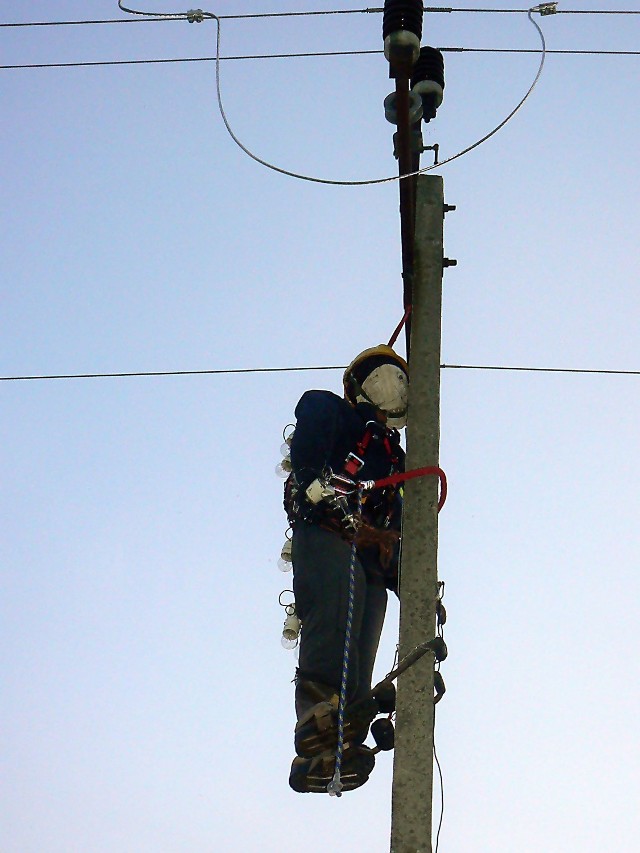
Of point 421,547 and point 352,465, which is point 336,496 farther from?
point 421,547

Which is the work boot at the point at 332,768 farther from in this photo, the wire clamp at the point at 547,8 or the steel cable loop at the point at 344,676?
the wire clamp at the point at 547,8

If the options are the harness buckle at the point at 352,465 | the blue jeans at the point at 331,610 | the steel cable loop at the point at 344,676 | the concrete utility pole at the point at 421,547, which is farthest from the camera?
the harness buckle at the point at 352,465

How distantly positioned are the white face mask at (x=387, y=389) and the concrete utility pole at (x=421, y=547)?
0.55 metres

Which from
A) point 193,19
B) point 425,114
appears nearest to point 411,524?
point 425,114

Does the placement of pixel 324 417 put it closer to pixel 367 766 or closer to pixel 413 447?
pixel 413 447

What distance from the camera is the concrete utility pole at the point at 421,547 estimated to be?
3854 mm

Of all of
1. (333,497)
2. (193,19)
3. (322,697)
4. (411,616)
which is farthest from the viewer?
(193,19)

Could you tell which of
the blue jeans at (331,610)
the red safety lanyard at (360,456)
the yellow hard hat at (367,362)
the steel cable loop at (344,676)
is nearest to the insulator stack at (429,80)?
the yellow hard hat at (367,362)

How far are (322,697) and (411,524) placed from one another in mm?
762

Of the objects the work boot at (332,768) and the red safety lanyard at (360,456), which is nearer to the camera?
the work boot at (332,768)

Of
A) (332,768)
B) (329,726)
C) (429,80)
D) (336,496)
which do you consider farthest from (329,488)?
(429,80)

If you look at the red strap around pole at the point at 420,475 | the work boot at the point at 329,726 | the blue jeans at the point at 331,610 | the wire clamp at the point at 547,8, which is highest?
the wire clamp at the point at 547,8

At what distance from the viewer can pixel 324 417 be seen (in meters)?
4.85

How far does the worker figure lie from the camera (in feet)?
14.2
